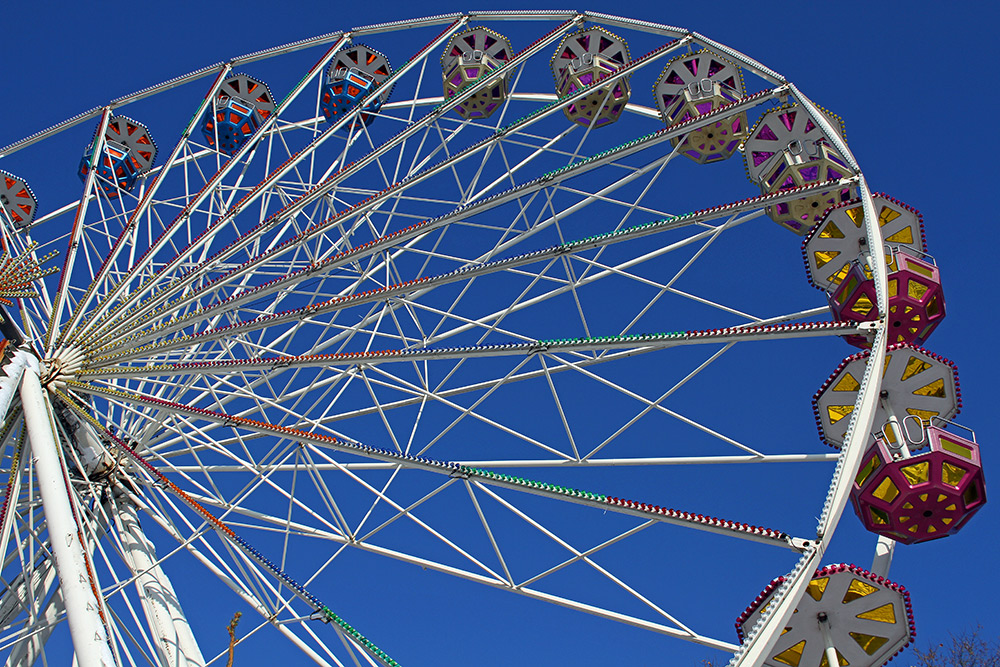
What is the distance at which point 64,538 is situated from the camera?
8109 mm

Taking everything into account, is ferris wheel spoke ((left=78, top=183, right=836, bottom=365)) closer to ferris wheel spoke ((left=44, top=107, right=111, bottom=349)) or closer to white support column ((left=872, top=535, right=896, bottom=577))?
ferris wheel spoke ((left=44, top=107, right=111, bottom=349))

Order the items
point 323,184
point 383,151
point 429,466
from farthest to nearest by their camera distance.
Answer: point 383,151 → point 323,184 → point 429,466

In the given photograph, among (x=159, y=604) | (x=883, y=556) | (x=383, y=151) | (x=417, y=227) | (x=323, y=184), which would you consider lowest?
(x=883, y=556)

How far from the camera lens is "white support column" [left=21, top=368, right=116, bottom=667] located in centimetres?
696

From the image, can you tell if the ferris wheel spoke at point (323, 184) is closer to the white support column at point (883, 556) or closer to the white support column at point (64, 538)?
the white support column at point (64, 538)

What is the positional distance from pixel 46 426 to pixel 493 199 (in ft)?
18.5

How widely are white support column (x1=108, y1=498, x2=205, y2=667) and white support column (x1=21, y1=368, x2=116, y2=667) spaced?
56.9 inches

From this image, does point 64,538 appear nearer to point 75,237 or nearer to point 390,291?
point 390,291

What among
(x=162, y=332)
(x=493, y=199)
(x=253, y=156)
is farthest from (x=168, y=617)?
(x=253, y=156)

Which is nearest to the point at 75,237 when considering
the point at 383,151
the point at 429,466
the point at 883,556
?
the point at 383,151

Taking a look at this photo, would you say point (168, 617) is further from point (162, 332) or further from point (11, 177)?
point (11, 177)

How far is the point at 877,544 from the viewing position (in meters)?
9.66

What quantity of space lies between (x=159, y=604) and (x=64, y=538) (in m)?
2.61

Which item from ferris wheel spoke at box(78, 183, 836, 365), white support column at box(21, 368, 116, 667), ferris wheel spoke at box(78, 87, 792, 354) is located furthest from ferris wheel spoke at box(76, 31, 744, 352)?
white support column at box(21, 368, 116, 667)
